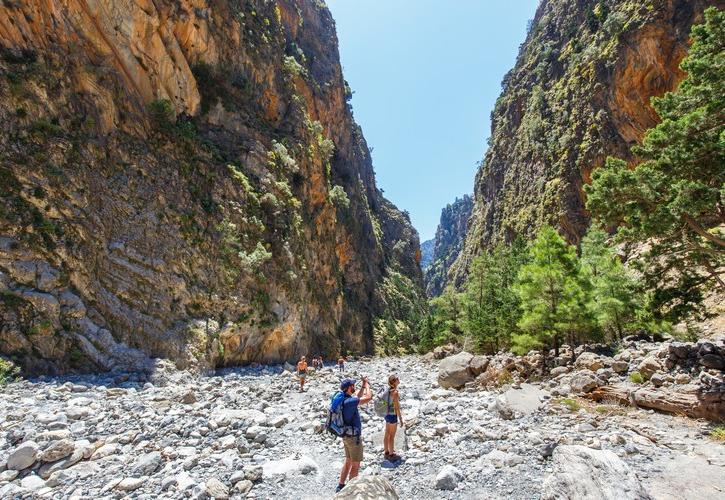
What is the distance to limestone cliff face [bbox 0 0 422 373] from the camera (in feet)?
53.4

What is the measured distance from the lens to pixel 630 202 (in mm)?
10719

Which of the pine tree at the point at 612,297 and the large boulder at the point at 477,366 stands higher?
the pine tree at the point at 612,297

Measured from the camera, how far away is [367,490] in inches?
201

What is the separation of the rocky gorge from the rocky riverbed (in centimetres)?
3

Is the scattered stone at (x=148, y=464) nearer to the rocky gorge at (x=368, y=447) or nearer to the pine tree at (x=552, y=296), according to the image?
the rocky gorge at (x=368, y=447)

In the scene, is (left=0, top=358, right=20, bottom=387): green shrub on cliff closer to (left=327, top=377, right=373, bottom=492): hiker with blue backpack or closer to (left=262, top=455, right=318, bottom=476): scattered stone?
(left=262, top=455, right=318, bottom=476): scattered stone

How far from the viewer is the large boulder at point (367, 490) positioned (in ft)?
16.4

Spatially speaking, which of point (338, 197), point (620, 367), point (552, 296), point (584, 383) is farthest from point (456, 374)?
point (338, 197)

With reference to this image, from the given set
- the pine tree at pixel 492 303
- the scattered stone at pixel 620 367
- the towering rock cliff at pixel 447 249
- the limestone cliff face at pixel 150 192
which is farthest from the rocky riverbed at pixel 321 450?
the towering rock cliff at pixel 447 249

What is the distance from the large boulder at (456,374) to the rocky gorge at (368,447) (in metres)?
3.22

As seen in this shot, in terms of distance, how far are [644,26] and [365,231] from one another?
4916 cm

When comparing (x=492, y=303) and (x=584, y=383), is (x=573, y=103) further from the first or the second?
(x=584, y=383)

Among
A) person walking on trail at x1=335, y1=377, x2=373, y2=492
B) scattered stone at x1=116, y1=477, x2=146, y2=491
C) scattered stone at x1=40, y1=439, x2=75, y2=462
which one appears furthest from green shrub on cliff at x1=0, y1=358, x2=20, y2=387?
person walking on trail at x1=335, y1=377, x2=373, y2=492

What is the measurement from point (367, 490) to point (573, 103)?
199 feet
